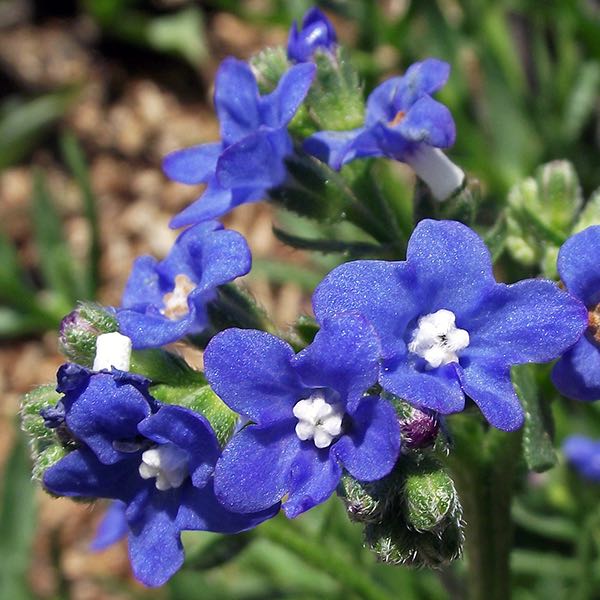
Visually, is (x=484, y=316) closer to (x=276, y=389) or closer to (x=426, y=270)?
(x=426, y=270)

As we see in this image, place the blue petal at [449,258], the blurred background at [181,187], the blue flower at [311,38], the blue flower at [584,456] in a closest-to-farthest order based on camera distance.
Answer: the blue petal at [449,258] < the blue flower at [311,38] < the blue flower at [584,456] < the blurred background at [181,187]

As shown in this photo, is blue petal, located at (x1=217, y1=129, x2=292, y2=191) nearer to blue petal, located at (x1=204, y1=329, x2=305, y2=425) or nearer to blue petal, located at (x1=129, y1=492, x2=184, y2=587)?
blue petal, located at (x1=204, y1=329, x2=305, y2=425)

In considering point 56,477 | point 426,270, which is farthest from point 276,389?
point 56,477

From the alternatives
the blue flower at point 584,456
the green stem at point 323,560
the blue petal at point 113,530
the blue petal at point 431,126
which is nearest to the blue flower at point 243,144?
the blue petal at point 431,126

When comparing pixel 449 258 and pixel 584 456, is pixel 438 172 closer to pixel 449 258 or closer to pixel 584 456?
pixel 449 258

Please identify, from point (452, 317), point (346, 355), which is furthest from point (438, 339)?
point (346, 355)

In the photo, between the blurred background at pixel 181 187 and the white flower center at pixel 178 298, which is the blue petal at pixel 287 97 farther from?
the blurred background at pixel 181 187

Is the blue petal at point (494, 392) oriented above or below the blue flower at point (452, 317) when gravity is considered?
below
